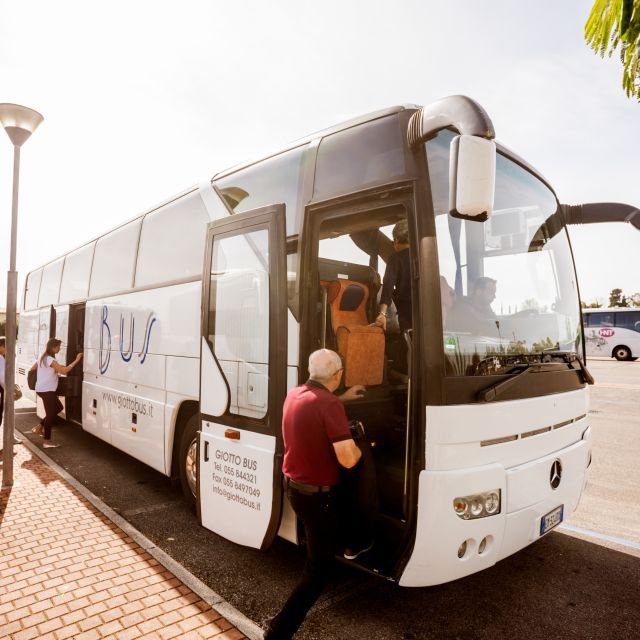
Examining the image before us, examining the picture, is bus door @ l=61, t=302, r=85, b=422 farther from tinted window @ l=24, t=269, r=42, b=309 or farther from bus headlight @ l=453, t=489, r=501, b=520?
bus headlight @ l=453, t=489, r=501, b=520

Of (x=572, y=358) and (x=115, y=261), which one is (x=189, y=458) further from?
(x=572, y=358)

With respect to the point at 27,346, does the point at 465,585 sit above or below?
below

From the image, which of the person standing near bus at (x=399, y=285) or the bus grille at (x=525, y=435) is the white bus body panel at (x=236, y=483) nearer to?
the person standing near bus at (x=399, y=285)

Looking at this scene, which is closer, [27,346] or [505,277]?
[505,277]

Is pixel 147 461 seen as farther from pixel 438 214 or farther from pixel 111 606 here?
pixel 438 214

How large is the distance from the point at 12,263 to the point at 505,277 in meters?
5.66

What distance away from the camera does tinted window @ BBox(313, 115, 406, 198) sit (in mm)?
3424

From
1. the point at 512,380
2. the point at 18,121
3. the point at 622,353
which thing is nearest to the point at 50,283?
the point at 18,121

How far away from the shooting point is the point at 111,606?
347 centimetres

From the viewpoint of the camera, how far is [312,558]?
118 inches

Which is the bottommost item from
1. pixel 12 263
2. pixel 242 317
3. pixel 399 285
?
pixel 242 317

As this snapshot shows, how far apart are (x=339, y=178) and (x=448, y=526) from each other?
251 centimetres

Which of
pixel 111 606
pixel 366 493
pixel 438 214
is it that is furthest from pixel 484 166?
pixel 111 606

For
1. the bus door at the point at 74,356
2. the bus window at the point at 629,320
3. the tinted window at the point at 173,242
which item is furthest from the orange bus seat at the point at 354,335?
the bus window at the point at 629,320
